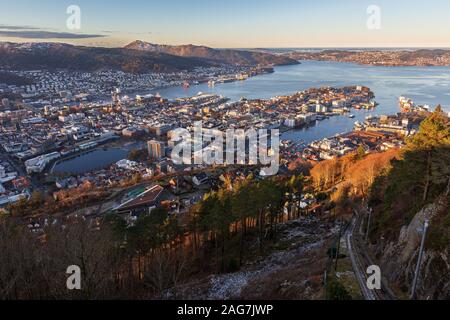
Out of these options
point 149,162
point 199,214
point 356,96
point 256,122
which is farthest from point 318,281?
point 356,96

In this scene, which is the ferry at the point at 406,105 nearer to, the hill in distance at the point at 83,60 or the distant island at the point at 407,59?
the hill in distance at the point at 83,60

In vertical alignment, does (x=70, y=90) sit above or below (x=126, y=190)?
above

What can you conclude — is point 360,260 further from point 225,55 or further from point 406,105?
point 225,55

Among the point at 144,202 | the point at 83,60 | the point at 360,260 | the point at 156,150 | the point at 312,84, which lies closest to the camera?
the point at 360,260

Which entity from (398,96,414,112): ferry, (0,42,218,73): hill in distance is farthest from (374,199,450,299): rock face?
(0,42,218,73): hill in distance

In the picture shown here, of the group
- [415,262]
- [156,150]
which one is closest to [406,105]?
[156,150]

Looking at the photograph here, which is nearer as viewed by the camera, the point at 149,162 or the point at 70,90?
the point at 149,162

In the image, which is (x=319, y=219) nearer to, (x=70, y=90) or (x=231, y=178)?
(x=231, y=178)
